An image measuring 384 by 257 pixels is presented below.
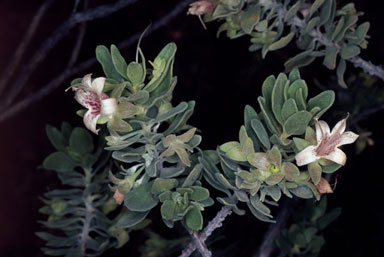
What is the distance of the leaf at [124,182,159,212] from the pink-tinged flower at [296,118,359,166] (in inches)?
11.6

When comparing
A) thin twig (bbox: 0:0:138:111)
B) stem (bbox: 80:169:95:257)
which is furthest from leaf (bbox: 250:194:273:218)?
thin twig (bbox: 0:0:138:111)

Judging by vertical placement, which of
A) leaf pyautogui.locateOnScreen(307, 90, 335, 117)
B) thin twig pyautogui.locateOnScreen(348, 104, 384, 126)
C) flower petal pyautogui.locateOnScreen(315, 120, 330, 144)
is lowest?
thin twig pyautogui.locateOnScreen(348, 104, 384, 126)

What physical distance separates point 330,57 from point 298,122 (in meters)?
0.38

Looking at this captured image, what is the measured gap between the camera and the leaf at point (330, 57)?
120cm

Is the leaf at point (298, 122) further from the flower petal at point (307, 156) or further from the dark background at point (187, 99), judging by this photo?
the dark background at point (187, 99)

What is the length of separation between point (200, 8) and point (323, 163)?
0.47 meters

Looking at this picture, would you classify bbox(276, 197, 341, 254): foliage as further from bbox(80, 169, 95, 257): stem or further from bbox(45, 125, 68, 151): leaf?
bbox(45, 125, 68, 151): leaf

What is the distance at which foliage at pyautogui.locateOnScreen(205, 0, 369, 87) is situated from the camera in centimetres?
117

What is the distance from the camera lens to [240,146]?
94 cm

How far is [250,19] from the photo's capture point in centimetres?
115

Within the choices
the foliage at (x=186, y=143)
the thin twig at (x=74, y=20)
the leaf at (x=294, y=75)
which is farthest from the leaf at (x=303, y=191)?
the thin twig at (x=74, y=20)

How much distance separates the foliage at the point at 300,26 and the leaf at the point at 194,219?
16.4 inches

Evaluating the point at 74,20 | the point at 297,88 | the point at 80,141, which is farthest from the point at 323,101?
the point at 74,20

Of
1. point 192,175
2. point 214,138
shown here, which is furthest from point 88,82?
point 214,138
